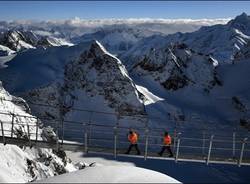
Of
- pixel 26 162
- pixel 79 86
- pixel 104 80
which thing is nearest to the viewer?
pixel 26 162

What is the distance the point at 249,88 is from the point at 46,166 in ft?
148

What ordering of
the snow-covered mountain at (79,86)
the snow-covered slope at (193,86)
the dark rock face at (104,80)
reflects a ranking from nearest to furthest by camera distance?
the snow-covered mountain at (79,86), the dark rock face at (104,80), the snow-covered slope at (193,86)

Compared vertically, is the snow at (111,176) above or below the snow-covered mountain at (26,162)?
above

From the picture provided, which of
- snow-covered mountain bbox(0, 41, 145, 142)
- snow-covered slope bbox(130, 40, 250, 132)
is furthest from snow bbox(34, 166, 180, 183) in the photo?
snow-covered slope bbox(130, 40, 250, 132)

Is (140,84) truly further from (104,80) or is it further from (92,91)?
(92,91)

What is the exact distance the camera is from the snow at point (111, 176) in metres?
16.2

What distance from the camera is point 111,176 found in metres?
16.5

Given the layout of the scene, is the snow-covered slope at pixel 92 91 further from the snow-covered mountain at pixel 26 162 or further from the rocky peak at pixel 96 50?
the snow-covered mountain at pixel 26 162

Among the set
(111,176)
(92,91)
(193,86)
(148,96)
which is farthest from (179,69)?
(111,176)

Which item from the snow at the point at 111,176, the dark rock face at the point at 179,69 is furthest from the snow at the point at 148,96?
the snow at the point at 111,176

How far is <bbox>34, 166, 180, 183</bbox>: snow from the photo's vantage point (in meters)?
16.2

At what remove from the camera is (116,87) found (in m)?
61.6

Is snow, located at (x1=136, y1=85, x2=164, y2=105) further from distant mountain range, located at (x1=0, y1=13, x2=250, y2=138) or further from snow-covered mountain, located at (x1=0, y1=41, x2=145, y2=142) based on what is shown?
snow-covered mountain, located at (x1=0, y1=41, x2=145, y2=142)

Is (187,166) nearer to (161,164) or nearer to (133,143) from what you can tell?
(161,164)
